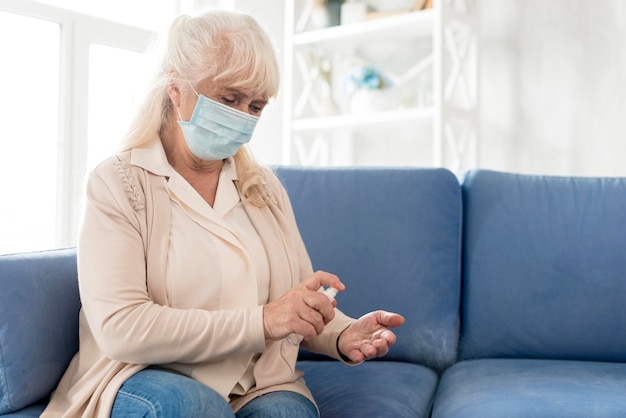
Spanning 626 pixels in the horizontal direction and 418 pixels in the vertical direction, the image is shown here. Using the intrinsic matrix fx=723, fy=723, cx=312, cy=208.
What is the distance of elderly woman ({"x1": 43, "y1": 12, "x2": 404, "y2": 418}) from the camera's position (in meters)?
1.19

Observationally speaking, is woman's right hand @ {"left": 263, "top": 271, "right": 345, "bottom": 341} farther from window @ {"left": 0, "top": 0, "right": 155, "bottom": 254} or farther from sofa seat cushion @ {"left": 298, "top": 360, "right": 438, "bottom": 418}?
window @ {"left": 0, "top": 0, "right": 155, "bottom": 254}

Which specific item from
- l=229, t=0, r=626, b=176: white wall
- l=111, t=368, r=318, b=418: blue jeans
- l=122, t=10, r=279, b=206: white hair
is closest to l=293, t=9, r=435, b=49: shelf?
l=229, t=0, r=626, b=176: white wall

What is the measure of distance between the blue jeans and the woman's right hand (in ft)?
0.44

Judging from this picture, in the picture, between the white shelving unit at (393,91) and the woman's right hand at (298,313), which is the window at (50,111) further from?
the woman's right hand at (298,313)

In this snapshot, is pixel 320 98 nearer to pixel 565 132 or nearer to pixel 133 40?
pixel 133 40

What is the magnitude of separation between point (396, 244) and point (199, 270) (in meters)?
0.68

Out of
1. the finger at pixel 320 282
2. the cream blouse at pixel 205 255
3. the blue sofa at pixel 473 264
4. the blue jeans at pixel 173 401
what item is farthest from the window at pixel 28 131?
the finger at pixel 320 282

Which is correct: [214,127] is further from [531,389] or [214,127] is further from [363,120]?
[363,120]

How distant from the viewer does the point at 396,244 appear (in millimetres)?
1841

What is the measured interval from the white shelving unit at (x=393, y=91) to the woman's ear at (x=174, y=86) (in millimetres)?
1501

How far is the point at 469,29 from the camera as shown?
2.90 meters

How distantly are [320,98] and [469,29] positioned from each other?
775 mm

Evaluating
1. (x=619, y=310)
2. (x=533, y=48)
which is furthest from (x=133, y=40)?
(x=619, y=310)

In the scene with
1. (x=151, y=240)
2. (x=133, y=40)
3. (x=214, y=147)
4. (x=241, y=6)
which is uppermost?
(x=241, y=6)
